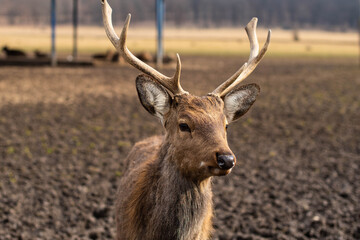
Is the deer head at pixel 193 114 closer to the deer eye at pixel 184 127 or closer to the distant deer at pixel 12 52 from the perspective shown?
the deer eye at pixel 184 127

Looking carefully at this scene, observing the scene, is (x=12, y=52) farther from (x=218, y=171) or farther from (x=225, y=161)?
(x=225, y=161)

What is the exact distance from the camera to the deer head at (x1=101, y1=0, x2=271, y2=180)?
448 centimetres

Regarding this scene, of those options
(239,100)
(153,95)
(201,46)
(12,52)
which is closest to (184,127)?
(153,95)

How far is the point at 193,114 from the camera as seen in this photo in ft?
15.5

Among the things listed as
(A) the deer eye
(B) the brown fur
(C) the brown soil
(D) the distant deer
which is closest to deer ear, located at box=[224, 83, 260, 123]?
(B) the brown fur

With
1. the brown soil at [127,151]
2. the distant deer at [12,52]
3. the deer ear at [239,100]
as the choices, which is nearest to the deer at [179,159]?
the deer ear at [239,100]

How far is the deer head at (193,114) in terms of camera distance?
4477mm

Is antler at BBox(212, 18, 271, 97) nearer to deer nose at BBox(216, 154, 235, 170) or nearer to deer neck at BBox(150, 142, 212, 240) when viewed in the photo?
deer neck at BBox(150, 142, 212, 240)

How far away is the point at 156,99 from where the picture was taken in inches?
200

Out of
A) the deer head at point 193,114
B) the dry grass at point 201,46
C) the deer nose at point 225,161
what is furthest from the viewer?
the dry grass at point 201,46

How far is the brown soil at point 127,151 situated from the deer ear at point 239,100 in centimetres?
283

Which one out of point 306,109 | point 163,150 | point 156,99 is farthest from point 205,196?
point 306,109

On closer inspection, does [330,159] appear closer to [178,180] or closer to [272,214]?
[272,214]

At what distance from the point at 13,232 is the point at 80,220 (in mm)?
1056
